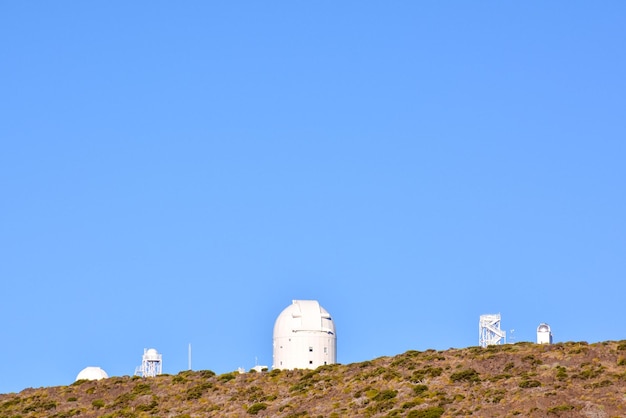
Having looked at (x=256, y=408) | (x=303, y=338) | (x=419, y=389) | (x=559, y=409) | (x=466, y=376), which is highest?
(x=303, y=338)

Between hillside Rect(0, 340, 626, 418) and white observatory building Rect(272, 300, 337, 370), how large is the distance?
9290mm

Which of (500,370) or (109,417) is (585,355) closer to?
(500,370)

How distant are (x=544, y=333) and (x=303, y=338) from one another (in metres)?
20.0

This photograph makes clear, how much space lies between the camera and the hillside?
70.4 m

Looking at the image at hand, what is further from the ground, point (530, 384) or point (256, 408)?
point (256, 408)

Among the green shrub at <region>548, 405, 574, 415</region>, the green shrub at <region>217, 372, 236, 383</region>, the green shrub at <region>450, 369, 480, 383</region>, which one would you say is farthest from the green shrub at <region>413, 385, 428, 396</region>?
the green shrub at <region>217, 372, 236, 383</region>

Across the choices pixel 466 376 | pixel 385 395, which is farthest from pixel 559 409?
pixel 385 395

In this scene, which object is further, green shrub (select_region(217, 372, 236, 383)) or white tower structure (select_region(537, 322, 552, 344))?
white tower structure (select_region(537, 322, 552, 344))

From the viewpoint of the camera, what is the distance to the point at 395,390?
77438 mm

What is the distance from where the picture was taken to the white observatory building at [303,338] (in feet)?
323

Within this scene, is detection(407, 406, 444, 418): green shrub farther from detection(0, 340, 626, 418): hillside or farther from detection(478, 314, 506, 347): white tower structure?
detection(478, 314, 506, 347): white tower structure

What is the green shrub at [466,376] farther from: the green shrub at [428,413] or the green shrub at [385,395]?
the green shrub at [428,413]

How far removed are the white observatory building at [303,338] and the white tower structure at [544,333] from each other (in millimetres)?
17065

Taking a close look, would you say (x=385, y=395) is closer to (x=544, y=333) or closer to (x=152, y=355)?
(x=544, y=333)
